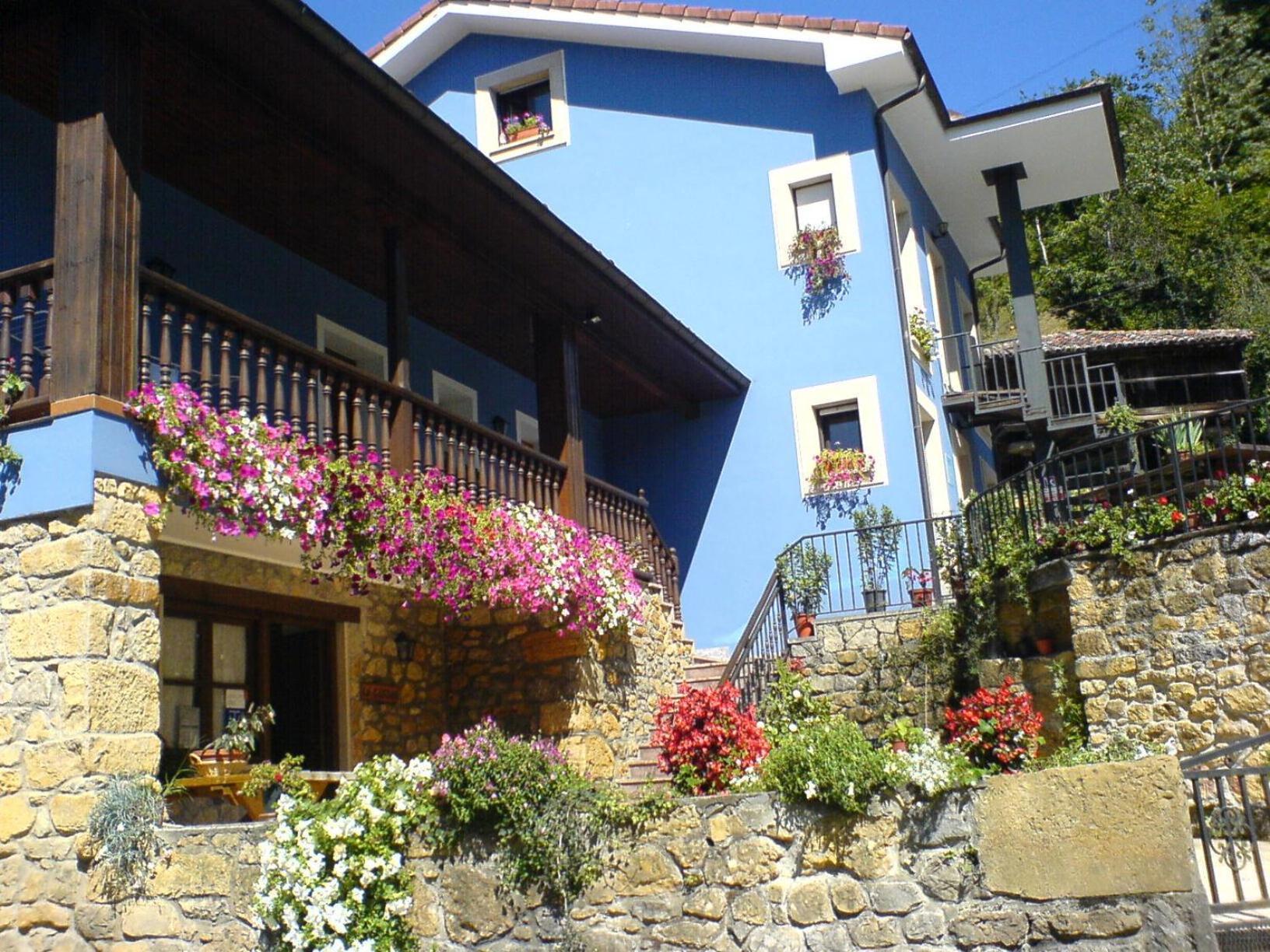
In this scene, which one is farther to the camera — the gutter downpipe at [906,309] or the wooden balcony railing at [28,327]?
the gutter downpipe at [906,309]

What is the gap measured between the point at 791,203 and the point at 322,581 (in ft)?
25.3

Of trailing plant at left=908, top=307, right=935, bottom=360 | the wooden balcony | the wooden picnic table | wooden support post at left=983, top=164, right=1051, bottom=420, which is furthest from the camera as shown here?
trailing plant at left=908, top=307, right=935, bottom=360

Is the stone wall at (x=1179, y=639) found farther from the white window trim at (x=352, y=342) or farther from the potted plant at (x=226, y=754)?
the potted plant at (x=226, y=754)

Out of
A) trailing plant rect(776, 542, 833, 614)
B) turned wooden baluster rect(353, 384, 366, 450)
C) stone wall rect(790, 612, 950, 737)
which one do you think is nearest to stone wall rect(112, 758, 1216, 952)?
turned wooden baluster rect(353, 384, 366, 450)

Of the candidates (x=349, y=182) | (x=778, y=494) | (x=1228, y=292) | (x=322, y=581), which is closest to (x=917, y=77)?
(x=778, y=494)

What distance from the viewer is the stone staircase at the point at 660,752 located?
8.87 m

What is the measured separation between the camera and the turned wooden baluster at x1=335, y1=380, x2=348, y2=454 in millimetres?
7457

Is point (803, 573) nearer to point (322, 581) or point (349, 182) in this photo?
point (322, 581)

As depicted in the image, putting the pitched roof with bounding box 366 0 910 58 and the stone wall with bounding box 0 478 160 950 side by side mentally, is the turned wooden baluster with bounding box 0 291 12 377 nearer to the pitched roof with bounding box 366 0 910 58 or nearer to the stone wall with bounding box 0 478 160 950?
the stone wall with bounding box 0 478 160 950

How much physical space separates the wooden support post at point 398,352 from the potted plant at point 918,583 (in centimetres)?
577

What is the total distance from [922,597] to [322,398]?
22.0ft

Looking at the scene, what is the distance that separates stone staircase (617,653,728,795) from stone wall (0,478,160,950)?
2.52 meters

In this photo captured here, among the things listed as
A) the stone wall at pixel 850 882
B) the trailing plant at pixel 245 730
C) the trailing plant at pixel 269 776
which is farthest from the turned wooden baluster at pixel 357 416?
the stone wall at pixel 850 882

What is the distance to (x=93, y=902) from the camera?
5527 mm
